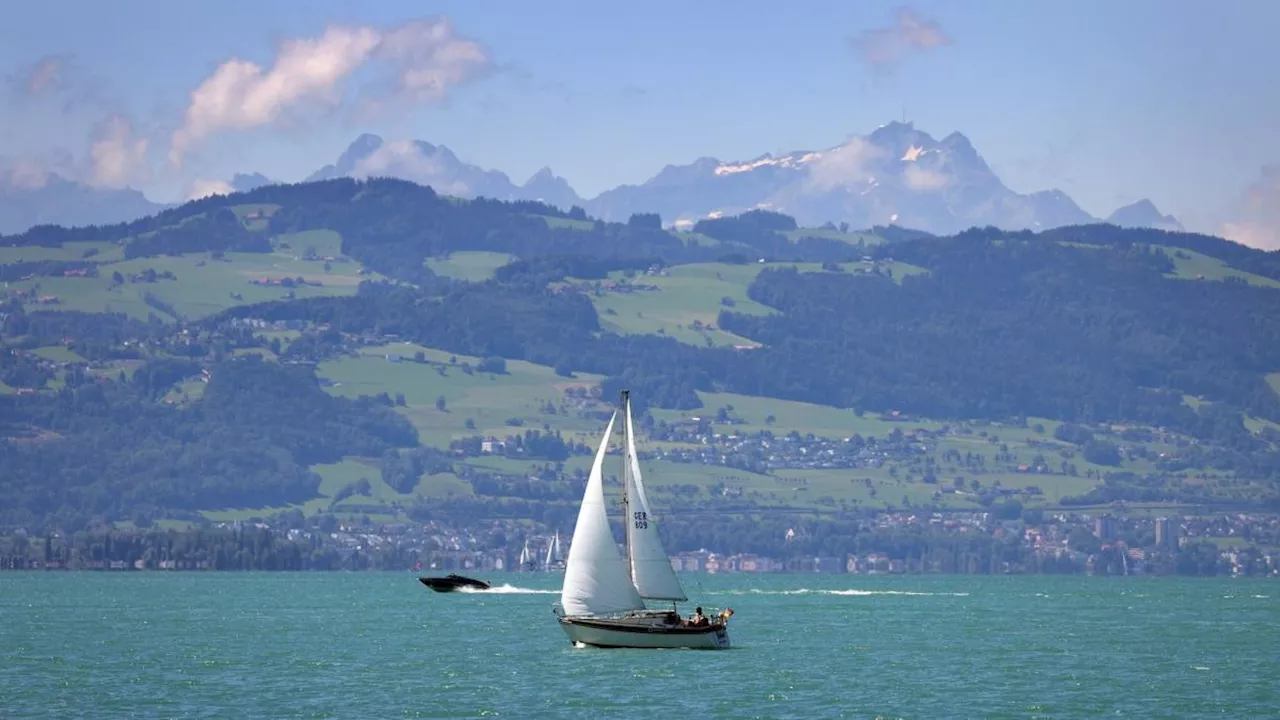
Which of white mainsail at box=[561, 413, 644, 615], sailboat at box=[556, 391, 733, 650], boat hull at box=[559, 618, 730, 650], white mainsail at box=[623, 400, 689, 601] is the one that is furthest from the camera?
boat hull at box=[559, 618, 730, 650]

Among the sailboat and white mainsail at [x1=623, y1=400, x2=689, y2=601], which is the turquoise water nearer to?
the sailboat

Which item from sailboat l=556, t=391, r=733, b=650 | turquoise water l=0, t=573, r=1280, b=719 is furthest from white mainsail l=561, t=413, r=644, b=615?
turquoise water l=0, t=573, r=1280, b=719

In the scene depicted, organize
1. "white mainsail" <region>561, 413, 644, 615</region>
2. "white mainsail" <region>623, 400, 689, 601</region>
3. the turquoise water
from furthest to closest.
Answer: "white mainsail" <region>623, 400, 689, 601</region>, "white mainsail" <region>561, 413, 644, 615</region>, the turquoise water

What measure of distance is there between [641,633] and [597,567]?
14.3 feet

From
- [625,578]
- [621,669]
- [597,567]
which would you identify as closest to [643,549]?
[625,578]

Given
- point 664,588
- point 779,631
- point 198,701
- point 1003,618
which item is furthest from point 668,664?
point 1003,618

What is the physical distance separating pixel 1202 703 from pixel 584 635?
30458 mm

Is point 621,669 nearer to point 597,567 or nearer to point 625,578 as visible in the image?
point 625,578

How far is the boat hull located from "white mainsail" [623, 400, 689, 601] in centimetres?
159

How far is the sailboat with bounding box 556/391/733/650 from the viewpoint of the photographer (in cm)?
10656

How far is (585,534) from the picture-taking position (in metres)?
106

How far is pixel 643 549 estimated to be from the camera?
10744 cm

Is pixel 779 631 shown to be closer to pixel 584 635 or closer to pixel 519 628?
pixel 519 628

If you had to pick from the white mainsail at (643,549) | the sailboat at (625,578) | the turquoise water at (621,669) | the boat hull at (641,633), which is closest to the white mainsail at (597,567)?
the sailboat at (625,578)
